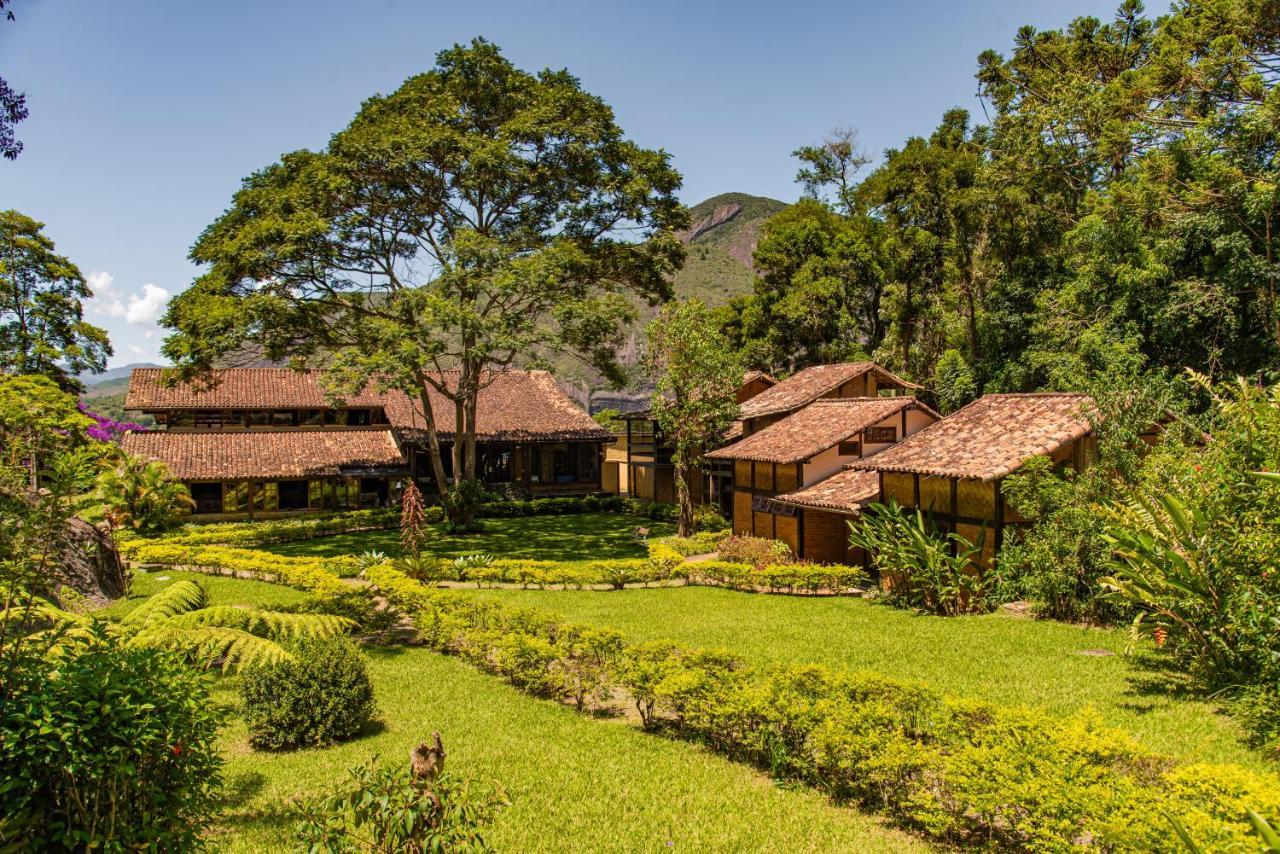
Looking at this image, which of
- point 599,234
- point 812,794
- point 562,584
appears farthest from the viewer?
point 599,234

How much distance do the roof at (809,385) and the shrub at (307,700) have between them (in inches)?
870

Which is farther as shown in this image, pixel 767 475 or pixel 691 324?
pixel 691 324

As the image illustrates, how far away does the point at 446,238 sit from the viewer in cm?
3023

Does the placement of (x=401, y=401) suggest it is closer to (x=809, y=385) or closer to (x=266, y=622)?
(x=809, y=385)

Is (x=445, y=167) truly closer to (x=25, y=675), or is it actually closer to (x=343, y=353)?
(x=343, y=353)

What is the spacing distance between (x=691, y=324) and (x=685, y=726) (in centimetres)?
2007

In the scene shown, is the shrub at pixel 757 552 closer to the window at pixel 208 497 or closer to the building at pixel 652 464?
the building at pixel 652 464

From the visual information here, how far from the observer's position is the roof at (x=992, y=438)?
17344 millimetres

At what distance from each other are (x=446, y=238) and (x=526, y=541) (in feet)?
40.5

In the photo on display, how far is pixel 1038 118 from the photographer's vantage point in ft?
99.9

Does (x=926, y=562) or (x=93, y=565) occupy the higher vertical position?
(x=93, y=565)

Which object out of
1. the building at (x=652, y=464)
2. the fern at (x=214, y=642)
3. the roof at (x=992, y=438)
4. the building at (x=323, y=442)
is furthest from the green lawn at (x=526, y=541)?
the fern at (x=214, y=642)

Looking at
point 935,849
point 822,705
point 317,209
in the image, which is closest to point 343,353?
point 317,209

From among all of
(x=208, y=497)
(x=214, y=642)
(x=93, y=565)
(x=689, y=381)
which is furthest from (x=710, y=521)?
(x=208, y=497)
